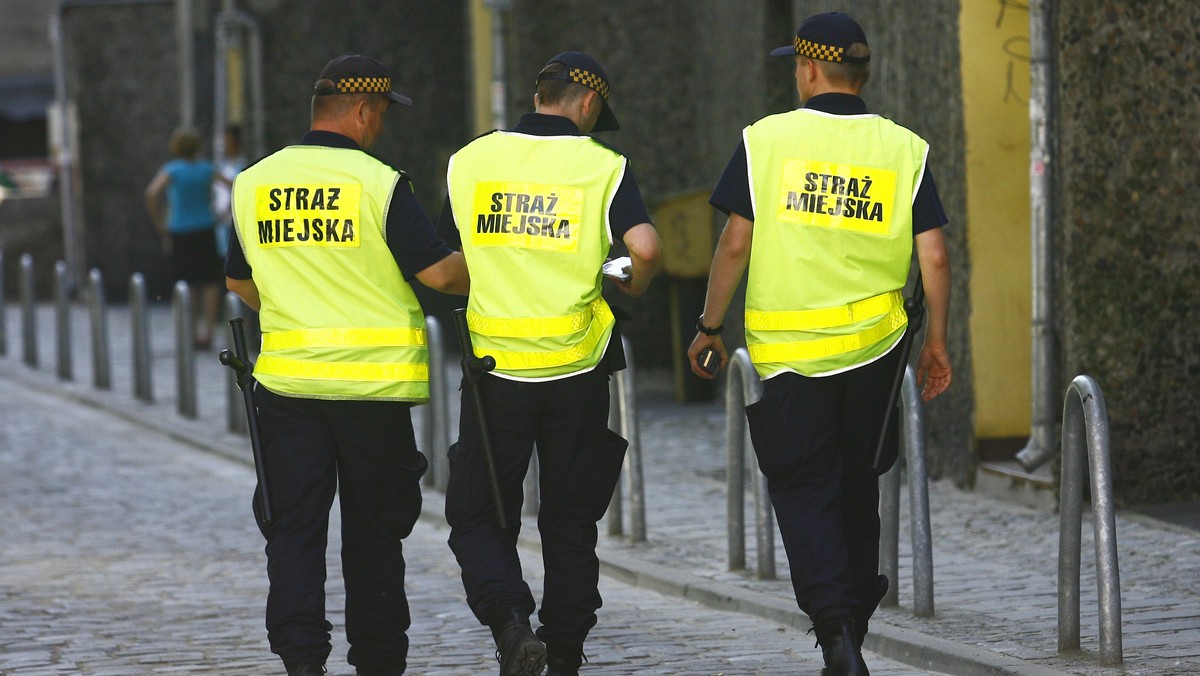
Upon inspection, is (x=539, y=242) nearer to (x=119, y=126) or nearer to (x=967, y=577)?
(x=967, y=577)

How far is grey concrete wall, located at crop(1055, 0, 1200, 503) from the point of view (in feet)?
30.3

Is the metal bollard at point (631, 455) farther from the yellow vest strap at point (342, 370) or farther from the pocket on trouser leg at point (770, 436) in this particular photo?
the yellow vest strap at point (342, 370)

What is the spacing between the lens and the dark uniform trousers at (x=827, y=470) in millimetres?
6059

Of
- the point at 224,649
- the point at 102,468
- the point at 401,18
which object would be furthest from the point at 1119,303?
the point at 401,18

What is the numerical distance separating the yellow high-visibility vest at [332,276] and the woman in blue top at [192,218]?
12621mm

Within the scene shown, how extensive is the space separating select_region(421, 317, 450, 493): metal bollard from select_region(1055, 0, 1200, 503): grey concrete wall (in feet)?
10.6

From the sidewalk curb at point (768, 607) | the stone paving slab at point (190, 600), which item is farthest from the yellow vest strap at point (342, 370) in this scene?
the sidewalk curb at point (768, 607)

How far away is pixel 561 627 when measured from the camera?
6.17 meters

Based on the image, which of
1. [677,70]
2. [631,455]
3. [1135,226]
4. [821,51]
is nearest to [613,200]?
[821,51]

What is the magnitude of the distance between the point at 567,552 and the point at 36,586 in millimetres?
3365

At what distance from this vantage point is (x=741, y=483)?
846 centimetres

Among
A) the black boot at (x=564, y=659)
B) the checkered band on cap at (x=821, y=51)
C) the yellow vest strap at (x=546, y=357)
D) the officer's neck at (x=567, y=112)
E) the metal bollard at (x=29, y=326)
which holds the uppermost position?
the checkered band on cap at (x=821, y=51)

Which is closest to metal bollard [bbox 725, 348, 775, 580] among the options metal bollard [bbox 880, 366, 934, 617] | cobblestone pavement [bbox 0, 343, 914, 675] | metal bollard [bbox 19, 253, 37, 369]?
cobblestone pavement [bbox 0, 343, 914, 675]

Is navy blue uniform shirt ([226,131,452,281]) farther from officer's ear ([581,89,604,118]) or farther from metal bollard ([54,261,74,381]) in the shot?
metal bollard ([54,261,74,381])
